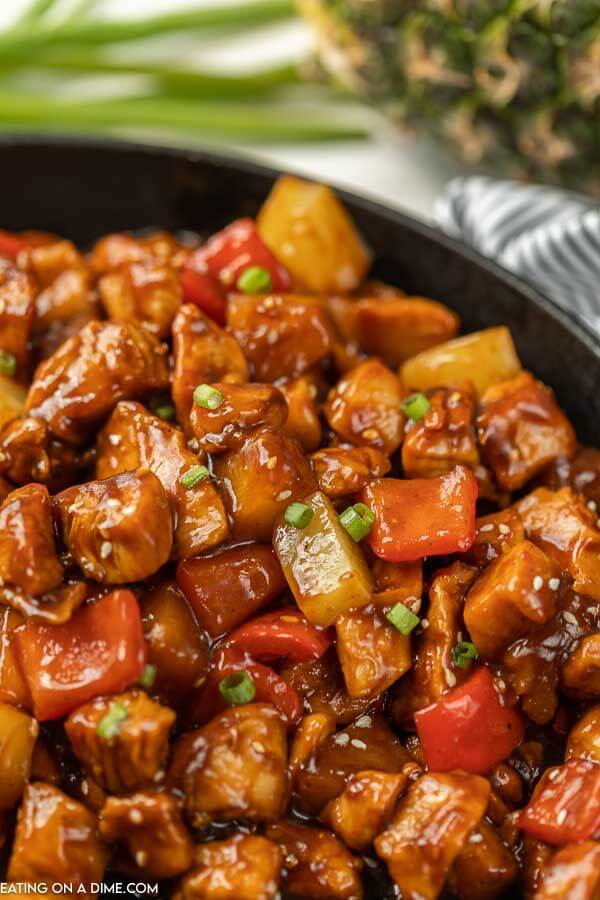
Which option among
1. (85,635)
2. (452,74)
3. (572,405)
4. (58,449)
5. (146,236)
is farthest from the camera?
(452,74)

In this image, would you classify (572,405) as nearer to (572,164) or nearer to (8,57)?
(572,164)

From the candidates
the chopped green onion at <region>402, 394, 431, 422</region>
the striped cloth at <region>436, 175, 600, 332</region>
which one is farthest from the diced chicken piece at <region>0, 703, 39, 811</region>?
the striped cloth at <region>436, 175, 600, 332</region>

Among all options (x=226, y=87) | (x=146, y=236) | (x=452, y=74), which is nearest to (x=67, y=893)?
(x=146, y=236)

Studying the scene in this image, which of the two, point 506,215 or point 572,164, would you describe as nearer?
point 506,215

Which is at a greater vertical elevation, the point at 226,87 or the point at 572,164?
the point at 226,87

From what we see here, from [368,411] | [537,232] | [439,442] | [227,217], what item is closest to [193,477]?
[368,411]

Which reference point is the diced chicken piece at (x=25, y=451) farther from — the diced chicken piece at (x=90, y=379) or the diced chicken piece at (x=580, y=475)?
the diced chicken piece at (x=580, y=475)

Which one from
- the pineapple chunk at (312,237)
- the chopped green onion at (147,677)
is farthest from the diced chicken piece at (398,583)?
the pineapple chunk at (312,237)
